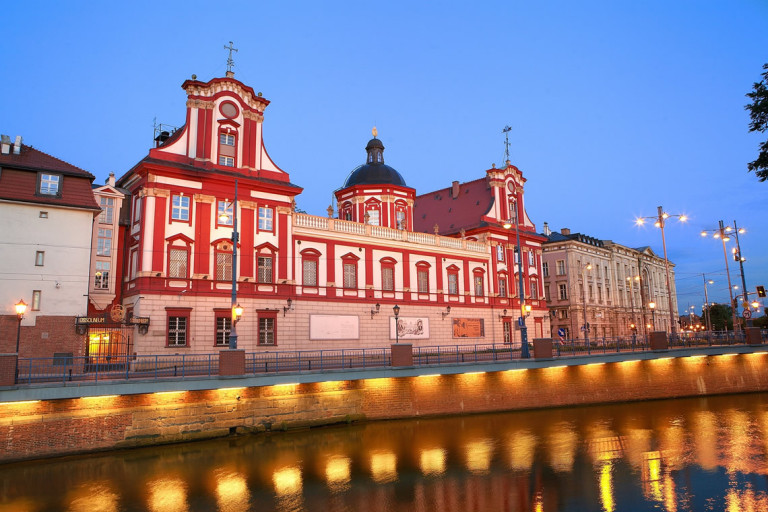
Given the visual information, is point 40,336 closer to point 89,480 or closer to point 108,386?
point 108,386

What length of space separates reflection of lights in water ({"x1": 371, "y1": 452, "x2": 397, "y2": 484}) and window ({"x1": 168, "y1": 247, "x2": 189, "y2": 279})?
722 inches

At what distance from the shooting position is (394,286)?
45.0 m

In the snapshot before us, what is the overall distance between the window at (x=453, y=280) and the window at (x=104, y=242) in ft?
92.5

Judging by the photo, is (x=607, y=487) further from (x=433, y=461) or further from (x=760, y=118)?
(x=760, y=118)

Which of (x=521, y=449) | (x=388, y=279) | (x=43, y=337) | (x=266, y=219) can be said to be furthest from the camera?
(x=388, y=279)

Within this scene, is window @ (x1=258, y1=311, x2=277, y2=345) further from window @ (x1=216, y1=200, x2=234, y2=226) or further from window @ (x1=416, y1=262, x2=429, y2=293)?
window @ (x1=416, y1=262, x2=429, y2=293)

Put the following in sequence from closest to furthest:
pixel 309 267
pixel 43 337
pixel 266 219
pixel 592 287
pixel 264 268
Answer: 1. pixel 43 337
2. pixel 264 268
3. pixel 266 219
4. pixel 309 267
5. pixel 592 287

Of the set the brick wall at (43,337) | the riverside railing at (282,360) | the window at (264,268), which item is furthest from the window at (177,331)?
the window at (264,268)

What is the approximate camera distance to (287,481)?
18.9 meters

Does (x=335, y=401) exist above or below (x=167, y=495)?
above

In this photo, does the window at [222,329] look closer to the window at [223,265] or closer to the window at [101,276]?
the window at [223,265]

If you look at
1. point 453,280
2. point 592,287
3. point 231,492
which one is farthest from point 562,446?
point 592,287

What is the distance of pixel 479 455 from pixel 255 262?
20.9 m

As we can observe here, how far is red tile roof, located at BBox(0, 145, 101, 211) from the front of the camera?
2981 cm
